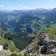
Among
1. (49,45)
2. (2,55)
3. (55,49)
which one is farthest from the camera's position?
(49,45)

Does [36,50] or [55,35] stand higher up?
[55,35]

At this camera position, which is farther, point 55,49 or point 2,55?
point 55,49

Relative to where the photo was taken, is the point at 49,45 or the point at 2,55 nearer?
the point at 2,55

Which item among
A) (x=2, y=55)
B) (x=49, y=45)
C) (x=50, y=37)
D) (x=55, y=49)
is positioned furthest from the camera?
(x=50, y=37)

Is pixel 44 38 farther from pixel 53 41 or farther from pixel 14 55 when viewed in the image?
pixel 14 55

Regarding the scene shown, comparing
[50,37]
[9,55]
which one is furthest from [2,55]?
[50,37]

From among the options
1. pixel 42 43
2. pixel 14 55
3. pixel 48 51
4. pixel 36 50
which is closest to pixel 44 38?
pixel 42 43

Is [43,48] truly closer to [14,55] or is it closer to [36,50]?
[36,50]

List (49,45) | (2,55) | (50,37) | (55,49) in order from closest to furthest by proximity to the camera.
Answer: (2,55) → (55,49) → (49,45) → (50,37)
